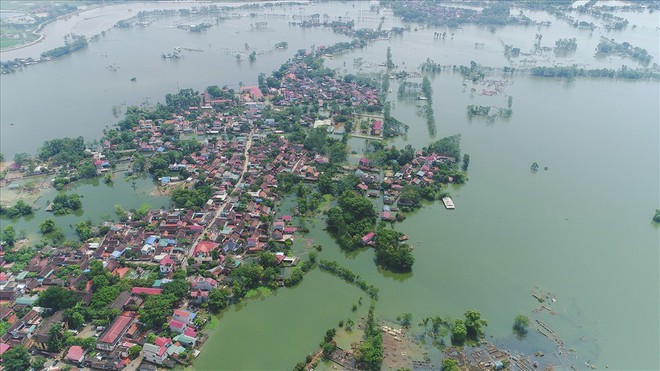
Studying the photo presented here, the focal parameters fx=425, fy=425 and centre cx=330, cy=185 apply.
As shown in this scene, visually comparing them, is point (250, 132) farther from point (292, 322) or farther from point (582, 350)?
point (582, 350)

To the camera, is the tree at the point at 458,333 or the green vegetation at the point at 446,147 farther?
the green vegetation at the point at 446,147

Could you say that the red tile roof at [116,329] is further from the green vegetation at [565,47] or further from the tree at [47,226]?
the green vegetation at [565,47]


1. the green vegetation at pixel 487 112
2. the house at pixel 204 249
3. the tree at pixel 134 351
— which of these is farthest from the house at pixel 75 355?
the green vegetation at pixel 487 112

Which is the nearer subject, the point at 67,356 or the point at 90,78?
the point at 67,356

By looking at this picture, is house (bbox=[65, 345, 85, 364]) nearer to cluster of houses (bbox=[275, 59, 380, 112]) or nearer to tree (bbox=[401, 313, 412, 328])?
tree (bbox=[401, 313, 412, 328])

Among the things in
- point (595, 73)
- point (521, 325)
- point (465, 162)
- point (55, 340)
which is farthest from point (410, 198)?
point (595, 73)

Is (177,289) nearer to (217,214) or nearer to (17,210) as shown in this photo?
(217,214)

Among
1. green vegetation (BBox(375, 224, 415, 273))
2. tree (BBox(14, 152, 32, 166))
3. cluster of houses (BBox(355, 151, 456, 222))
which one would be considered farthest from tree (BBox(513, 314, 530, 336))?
tree (BBox(14, 152, 32, 166))

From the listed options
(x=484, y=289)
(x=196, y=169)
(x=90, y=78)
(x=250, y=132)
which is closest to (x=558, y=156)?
(x=484, y=289)
